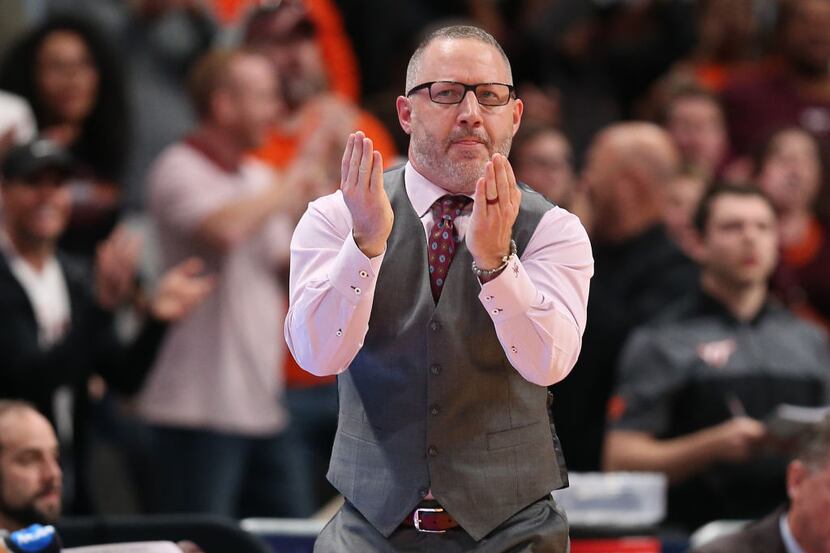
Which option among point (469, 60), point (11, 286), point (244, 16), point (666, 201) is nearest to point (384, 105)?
point (244, 16)

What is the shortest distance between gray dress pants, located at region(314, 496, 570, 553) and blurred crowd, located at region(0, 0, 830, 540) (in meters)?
2.27

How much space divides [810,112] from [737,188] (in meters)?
2.17

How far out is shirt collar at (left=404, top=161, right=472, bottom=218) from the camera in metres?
3.06

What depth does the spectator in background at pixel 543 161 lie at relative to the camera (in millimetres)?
5848

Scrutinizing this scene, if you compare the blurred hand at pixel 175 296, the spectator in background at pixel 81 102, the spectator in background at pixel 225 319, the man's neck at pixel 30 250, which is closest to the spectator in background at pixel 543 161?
the spectator in background at pixel 225 319

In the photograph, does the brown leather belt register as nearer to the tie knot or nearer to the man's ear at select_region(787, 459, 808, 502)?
the tie knot

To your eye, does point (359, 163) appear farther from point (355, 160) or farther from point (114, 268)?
point (114, 268)

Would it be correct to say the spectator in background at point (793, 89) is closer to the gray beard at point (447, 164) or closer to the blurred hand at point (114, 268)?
the blurred hand at point (114, 268)

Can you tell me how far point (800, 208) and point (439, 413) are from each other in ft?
13.9

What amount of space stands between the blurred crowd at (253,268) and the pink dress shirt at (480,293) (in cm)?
221

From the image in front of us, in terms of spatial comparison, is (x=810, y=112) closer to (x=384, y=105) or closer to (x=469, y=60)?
(x=384, y=105)

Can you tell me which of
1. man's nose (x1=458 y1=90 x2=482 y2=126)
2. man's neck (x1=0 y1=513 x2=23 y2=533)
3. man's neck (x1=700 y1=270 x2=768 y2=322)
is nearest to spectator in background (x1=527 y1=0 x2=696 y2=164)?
man's neck (x1=700 y1=270 x2=768 y2=322)

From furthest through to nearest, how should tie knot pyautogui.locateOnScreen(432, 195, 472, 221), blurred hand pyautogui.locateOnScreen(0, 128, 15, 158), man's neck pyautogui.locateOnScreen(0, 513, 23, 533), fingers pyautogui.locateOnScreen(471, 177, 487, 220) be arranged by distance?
1. blurred hand pyautogui.locateOnScreen(0, 128, 15, 158)
2. man's neck pyautogui.locateOnScreen(0, 513, 23, 533)
3. tie knot pyautogui.locateOnScreen(432, 195, 472, 221)
4. fingers pyautogui.locateOnScreen(471, 177, 487, 220)

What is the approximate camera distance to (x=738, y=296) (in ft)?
18.2
